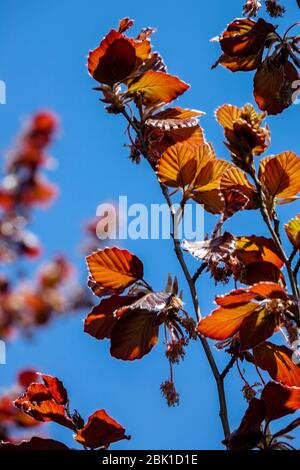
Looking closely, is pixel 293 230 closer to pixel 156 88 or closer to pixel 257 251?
pixel 257 251

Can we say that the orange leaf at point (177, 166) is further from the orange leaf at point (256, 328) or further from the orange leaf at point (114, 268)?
the orange leaf at point (256, 328)

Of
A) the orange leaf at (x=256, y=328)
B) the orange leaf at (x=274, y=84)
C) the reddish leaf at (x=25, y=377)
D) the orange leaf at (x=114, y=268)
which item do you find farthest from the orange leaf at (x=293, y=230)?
the reddish leaf at (x=25, y=377)

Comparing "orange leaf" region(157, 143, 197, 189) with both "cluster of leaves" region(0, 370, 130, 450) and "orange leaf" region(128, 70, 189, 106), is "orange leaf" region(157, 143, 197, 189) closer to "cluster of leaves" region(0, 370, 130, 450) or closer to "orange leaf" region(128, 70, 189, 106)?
"orange leaf" region(128, 70, 189, 106)

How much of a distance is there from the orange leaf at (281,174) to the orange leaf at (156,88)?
251 millimetres

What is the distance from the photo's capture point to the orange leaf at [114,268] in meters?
1.08

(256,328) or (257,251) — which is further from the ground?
(257,251)

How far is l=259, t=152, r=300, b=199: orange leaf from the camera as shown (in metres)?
1.03

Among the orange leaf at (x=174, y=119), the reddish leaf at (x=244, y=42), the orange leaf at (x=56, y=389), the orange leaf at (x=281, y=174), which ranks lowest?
the orange leaf at (x=56, y=389)

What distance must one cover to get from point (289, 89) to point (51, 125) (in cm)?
284

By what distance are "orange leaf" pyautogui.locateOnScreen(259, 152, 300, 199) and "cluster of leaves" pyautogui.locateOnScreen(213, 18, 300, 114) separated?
296mm

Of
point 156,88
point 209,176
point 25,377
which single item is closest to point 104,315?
point 209,176

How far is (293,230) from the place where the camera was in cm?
103

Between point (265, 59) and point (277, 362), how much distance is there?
0.60 m
